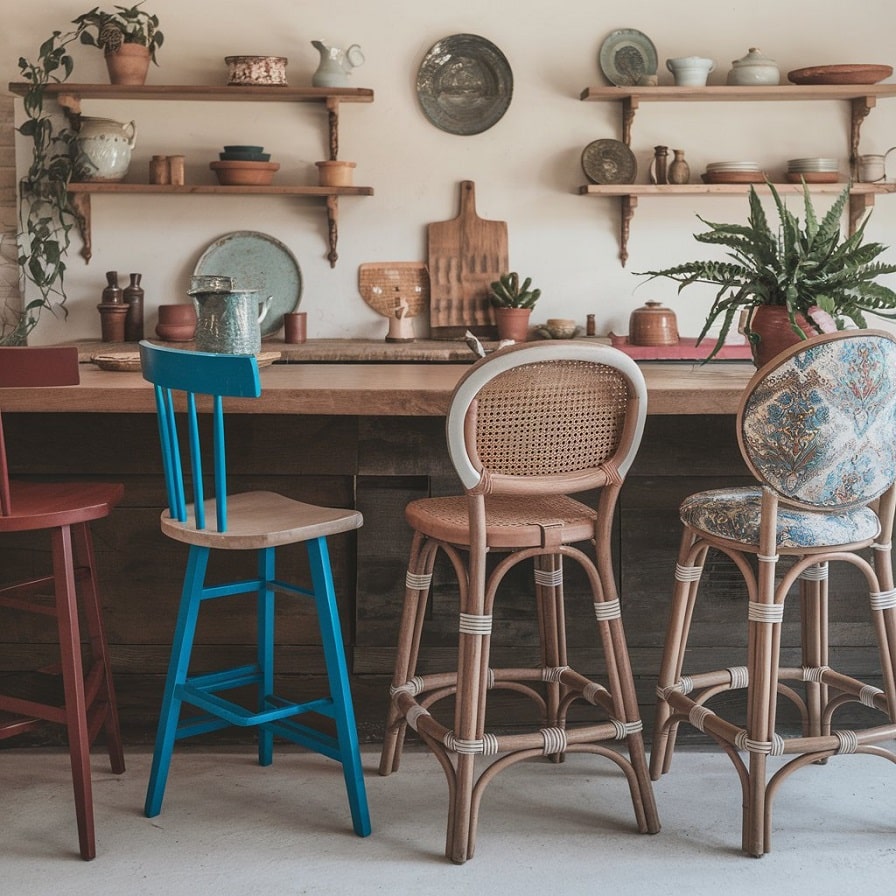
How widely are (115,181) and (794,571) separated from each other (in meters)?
3.43

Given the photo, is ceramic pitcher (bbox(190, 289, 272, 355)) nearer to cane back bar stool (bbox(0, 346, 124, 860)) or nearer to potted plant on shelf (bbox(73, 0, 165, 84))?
cane back bar stool (bbox(0, 346, 124, 860))

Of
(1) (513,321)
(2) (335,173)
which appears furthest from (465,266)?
(2) (335,173)

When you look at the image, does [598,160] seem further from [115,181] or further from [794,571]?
[794,571]

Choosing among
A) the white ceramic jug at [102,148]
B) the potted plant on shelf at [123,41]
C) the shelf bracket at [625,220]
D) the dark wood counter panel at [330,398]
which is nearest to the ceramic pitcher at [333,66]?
the potted plant on shelf at [123,41]

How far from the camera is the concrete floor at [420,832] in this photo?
2.12m

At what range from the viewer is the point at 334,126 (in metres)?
4.66

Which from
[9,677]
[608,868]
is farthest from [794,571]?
[9,677]

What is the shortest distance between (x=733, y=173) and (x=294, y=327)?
1.94 meters

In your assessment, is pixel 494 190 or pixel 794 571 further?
pixel 494 190

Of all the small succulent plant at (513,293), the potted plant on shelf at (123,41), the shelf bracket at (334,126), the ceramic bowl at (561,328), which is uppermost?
the potted plant on shelf at (123,41)

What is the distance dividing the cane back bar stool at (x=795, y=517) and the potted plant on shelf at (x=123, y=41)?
321 centimetres

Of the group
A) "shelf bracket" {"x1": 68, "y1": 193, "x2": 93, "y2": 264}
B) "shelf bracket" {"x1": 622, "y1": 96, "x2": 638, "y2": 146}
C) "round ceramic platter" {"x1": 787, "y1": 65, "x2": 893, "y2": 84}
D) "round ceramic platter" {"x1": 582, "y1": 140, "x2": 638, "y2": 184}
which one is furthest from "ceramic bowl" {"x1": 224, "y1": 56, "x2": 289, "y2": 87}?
"round ceramic platter" {"x1": 787, "y1": 65, "x2": 893, "y2": 84}

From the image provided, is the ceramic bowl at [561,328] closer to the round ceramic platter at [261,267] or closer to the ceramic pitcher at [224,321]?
the round ceramic platter at [261,267]

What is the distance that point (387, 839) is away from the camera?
2.28 m
